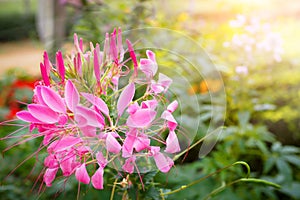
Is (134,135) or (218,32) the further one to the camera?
(218,32)

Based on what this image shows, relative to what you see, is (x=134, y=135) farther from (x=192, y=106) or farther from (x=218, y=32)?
(x=218, y=32)

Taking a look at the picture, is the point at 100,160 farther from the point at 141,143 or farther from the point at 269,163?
the point at 269,163

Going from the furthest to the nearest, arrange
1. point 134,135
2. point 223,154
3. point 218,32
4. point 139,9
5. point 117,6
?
point 218,32 < point 117,6 < point 139,9 < point 223,154 < point 134,135

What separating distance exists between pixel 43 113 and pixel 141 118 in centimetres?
10

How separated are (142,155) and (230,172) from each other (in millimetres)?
846

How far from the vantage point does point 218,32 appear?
2.09 meters

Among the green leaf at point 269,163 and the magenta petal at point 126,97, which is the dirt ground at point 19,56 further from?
the magenta petal at point 126,97

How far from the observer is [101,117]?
0.42 metres

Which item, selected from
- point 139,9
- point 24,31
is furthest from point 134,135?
point 24,31

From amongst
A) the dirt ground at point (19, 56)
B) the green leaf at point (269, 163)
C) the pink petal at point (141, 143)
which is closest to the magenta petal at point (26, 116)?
the pink petal at point (141, 143)

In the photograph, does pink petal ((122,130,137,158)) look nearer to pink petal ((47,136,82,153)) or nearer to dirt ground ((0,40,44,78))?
pink petal ((47,136,82,153))

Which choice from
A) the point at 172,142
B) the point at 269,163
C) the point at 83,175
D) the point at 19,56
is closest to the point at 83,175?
the point at 83,175

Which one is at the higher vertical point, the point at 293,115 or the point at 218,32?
the point at 218,32

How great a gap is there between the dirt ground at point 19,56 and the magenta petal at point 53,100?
12.6 feet
